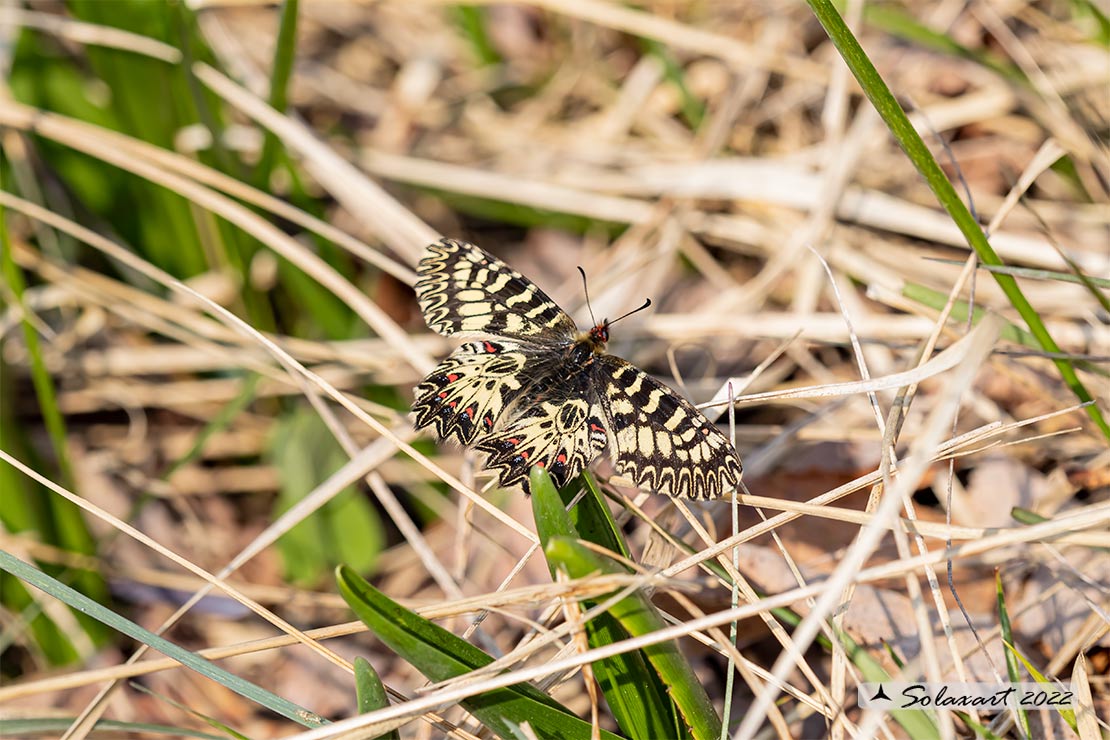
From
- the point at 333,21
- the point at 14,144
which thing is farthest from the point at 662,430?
the point at 333,21

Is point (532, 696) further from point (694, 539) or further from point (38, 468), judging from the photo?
point (38, 468)

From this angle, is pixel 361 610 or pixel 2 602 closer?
pixel 361 610

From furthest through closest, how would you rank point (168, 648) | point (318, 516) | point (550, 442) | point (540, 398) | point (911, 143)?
point (318, 516) → point (540, 398) → point (550, 442) → point (911, 143) → point (168, 648)

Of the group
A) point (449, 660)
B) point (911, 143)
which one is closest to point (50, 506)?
point (449, 660)

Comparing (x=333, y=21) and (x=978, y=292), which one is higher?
(x=333, y=21)

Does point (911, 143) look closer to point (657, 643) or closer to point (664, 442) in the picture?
point (664, 442)

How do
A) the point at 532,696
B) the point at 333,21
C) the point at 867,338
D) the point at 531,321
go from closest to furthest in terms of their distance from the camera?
1. the point at 532,696
2. the point at 531,321
3. the point at 867,338
4. the point at 333,21
